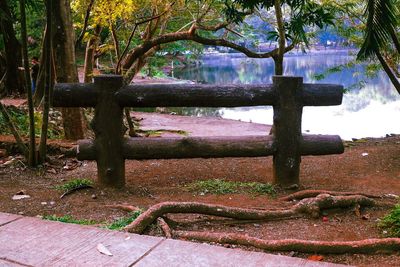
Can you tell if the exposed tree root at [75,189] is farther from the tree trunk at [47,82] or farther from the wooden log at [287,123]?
the wooden log at [287,123]

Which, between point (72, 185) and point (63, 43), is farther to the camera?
point (63, 43)

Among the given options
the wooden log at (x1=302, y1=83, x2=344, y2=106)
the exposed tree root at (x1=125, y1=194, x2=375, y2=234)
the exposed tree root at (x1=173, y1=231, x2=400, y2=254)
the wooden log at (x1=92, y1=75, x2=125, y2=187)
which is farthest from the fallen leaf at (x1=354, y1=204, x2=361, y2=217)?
the wooden log at (x1=92, y1=75, x2=125, y2=187)

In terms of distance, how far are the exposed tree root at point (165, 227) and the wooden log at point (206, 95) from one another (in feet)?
7.26

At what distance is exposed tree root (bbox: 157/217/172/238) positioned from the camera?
3.24 metres

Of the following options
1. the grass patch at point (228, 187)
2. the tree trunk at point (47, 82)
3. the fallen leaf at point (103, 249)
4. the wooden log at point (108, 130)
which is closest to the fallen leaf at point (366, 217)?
the grass patch at point (228, 187)

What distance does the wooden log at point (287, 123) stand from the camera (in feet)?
17.6

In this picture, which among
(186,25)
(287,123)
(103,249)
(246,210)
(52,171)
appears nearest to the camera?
(103,249)

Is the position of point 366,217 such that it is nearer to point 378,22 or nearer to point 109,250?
point 109,250

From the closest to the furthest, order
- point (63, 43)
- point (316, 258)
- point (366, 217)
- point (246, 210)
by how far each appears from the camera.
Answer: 1. point (316, 258)
2. point (246, 210)
3. point (366, 217)
4. point (63, 43)

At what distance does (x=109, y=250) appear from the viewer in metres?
2.59

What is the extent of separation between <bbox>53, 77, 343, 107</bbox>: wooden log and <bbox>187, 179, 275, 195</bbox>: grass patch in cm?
105

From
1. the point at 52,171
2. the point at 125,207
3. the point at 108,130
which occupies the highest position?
the point at 108,130

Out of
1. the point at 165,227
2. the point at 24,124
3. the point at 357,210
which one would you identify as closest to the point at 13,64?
the point at 24,124

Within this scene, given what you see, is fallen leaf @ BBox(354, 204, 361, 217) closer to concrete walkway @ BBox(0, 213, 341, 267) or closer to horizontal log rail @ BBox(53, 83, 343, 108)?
horizontal log rail @ BBox(53, 83, 343, 108)
